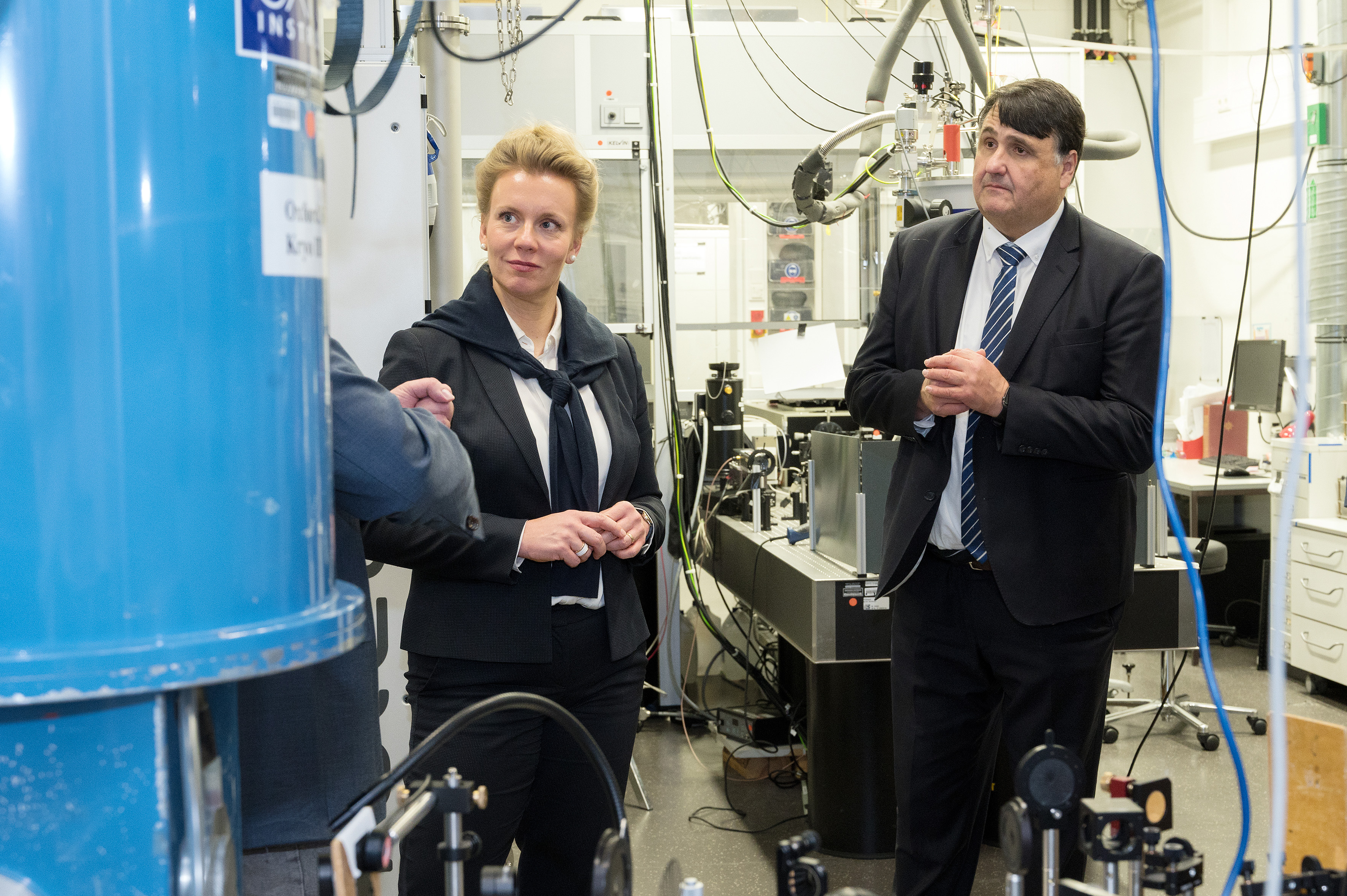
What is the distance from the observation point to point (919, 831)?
184 cm

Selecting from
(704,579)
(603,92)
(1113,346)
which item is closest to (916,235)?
(1113,346)

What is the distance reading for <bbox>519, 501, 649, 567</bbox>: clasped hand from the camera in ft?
→ 4.72

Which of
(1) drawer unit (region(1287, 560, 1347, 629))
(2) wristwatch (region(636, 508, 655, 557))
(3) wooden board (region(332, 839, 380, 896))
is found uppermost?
(2) wristwatch (region(636, 508, 655, 557))

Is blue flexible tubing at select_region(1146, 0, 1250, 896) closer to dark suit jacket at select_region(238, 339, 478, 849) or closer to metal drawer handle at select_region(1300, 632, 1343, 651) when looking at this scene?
dark suit jacket at select_region(238, 339, 478, 849)

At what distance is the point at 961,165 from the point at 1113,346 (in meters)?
1.14

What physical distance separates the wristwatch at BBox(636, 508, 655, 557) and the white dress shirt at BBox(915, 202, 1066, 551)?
→ 493 mm

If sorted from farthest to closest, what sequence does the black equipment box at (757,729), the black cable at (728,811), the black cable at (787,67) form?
the black cable at (787,67) → the black equipment box at (757,729) → the black cable at (728,811)

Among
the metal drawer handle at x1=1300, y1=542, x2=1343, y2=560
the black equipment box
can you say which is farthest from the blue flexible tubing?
the metal drawer handle at x1=1300, y1=542, x2=1343, y2=560

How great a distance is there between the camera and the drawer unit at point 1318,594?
4.05 metres

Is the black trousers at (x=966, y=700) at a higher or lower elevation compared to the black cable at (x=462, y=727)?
lower

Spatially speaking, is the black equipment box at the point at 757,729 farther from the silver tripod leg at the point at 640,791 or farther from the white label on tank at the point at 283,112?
the white label on tank at the point at 283,112

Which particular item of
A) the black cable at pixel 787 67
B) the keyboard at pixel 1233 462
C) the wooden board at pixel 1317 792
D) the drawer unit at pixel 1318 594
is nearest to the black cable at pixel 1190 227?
the keyboard at pixel 1233 462

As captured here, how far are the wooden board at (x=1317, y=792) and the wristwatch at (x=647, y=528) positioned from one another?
2.96 feet

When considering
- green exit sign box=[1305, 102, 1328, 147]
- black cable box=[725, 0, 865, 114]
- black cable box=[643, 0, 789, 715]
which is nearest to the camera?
black cable box=[643, 0, 789, 715]
